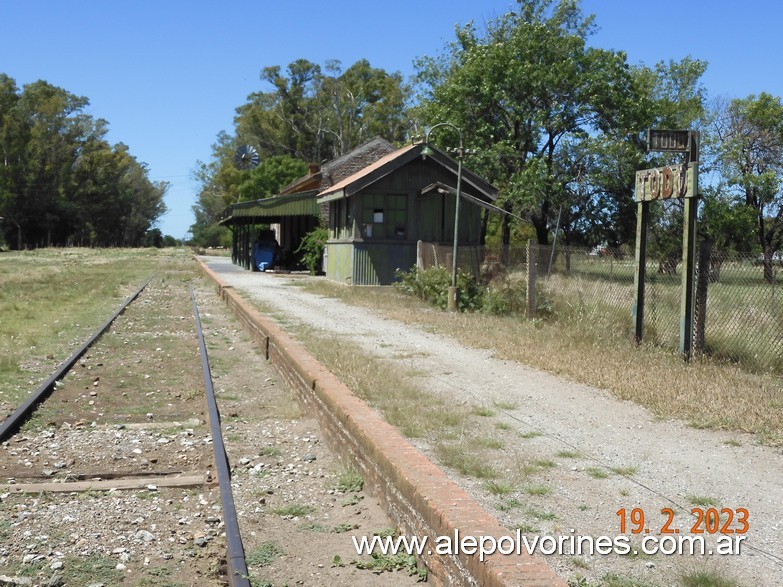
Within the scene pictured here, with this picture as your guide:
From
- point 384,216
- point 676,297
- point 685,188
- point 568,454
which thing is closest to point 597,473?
point 568,454

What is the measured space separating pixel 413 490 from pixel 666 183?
702cm

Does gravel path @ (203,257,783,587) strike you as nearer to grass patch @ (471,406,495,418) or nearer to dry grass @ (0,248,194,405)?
grass patch @ (471,406,495,418)

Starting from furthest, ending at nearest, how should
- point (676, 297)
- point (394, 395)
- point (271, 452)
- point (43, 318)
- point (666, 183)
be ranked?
point (43, 318), point (676, 297), point (666, 183), point (394, 395), point (271, 452)

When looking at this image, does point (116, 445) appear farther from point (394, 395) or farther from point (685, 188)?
point (685, 188)

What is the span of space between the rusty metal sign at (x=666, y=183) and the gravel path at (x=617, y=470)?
2817 mm

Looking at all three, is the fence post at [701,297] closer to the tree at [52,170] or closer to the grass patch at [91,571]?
the grass patch at [91,571]

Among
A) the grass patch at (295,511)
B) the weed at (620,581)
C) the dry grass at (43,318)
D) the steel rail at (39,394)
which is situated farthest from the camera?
the dry grass at (43,318)

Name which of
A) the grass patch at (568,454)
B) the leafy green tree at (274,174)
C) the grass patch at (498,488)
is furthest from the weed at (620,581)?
the leafy green tree at (274,174)

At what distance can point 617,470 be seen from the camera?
5574mm

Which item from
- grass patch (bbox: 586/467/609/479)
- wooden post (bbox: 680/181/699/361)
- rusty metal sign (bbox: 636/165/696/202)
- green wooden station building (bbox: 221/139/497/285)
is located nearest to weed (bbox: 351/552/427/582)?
grass patch (bbox: 586/467/609/479)

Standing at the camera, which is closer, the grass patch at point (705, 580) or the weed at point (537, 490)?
the grass patch at point (705, 580)

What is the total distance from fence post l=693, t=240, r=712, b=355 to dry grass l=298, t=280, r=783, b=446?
332 mm

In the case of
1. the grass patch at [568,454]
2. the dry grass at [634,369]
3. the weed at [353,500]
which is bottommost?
the weed at [353,500]

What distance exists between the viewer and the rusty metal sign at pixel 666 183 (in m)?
10.0
